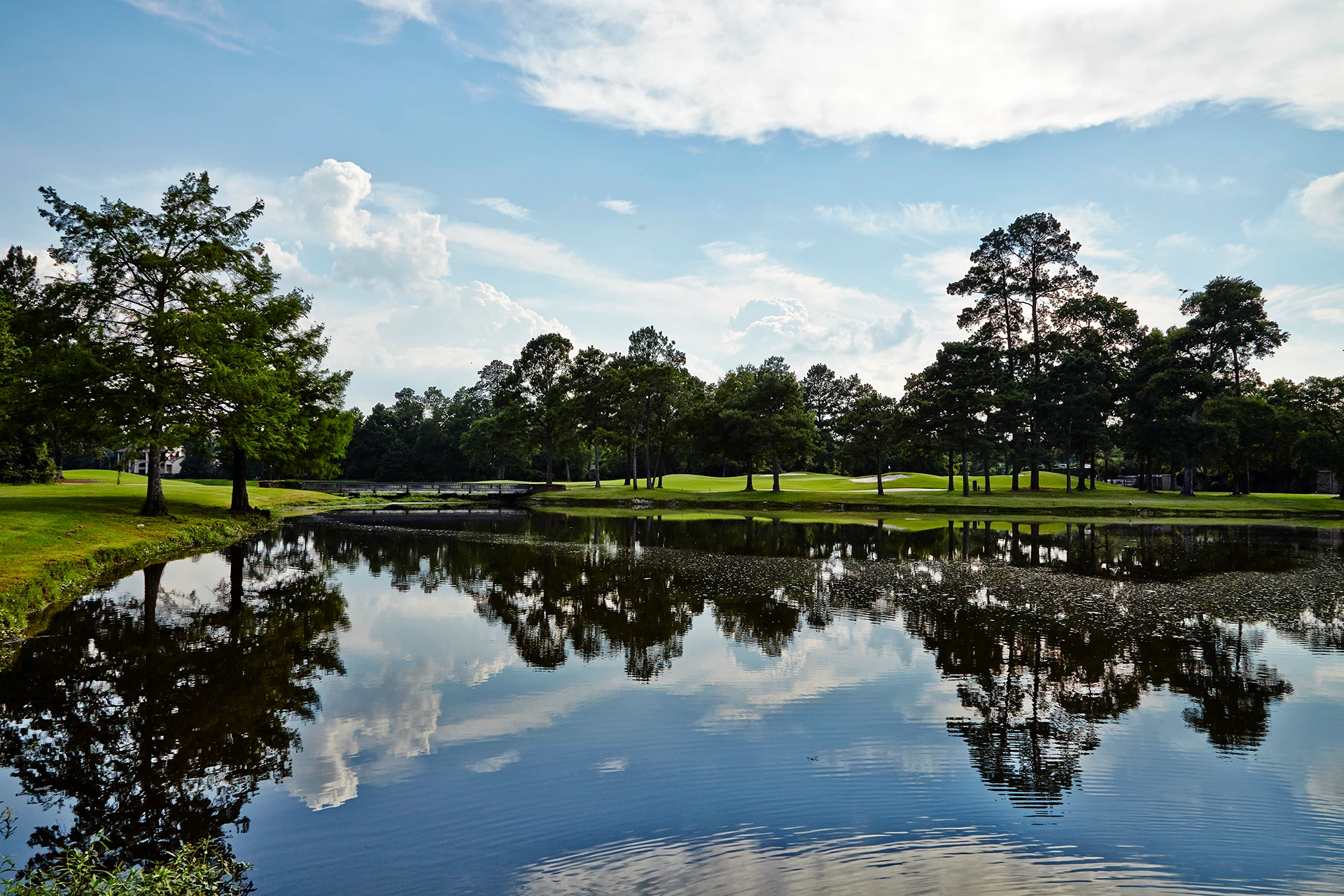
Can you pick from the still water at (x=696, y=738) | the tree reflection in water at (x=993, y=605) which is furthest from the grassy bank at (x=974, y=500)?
the still water at (x=696, y=738)

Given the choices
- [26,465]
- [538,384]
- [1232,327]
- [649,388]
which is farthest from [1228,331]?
[26,465]

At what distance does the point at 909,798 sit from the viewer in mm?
6449

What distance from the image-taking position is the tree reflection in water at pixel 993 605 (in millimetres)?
8648

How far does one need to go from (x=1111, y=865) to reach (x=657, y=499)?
166 ft

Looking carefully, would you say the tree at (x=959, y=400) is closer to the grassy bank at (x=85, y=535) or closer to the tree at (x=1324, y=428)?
the tree at (x=1324, y=428)

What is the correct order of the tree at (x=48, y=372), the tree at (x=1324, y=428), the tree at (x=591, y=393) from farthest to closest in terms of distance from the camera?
the tree at (x=591, y=393) < the tree at (x=1324, y=428) < the tree at (x=48, y=372)

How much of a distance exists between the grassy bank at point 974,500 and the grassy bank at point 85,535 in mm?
27969

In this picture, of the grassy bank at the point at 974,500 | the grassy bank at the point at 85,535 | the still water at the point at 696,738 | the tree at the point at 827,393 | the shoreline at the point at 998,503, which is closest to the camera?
the still water at the point at 696,738

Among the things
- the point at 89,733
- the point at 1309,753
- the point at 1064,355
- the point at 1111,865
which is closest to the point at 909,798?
the point at 1111,865

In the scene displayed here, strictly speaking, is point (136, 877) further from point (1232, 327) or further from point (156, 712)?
point (1232, 327)

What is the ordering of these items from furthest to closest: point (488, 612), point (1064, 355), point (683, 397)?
point (683, 397), point (1064, 355), point (488, 612)

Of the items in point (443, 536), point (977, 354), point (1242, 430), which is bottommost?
point (443, 536)

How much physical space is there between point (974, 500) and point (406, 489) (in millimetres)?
47555

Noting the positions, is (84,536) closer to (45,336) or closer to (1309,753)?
(45,336)
